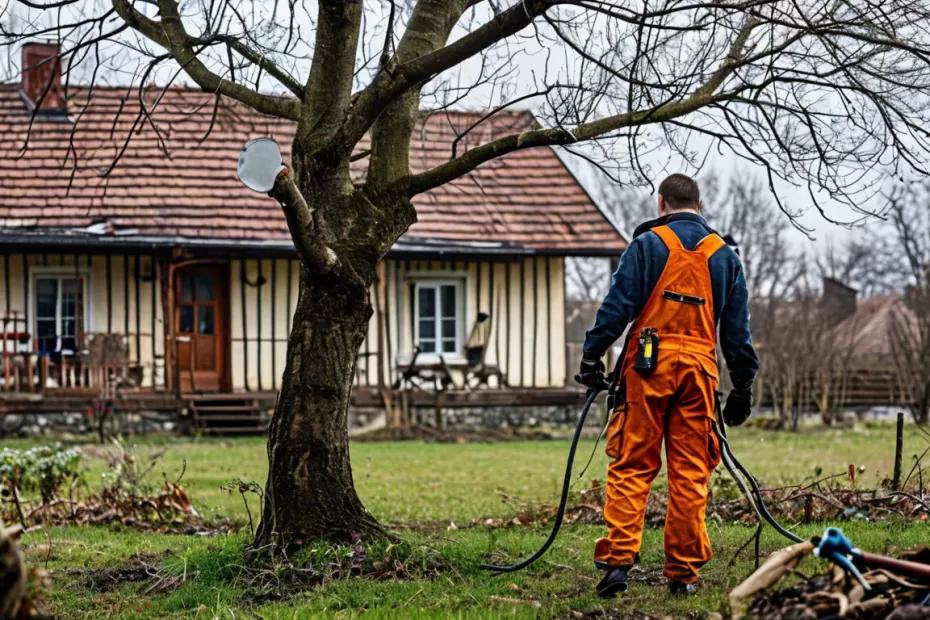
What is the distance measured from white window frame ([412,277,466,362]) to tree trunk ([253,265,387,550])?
15.9m

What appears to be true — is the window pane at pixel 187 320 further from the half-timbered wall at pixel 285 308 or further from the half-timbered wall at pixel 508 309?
the half-timbered wall at pixel 508 309

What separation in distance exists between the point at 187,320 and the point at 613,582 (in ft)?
56.7

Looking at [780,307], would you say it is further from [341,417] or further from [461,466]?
[341,417]

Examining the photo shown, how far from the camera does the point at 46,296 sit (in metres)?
21.0

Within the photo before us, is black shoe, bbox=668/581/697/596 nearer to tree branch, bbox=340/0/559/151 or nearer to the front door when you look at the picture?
tree branch, bbox=340/0/559/151

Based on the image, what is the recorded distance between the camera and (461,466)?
585 inches

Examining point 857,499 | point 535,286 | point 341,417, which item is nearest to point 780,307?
point 535,286

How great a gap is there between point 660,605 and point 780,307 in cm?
2714

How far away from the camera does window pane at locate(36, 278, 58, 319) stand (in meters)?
21.0

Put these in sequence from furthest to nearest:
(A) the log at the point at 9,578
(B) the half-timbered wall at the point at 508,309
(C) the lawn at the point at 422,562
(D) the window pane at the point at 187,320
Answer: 1. (B) the half-timbered wall at the point at 508,309
2. (D) the window pane at the point at 187,320
3. (C) the lawn at the point at 422,562
4. (A) the log at the point at 9,578

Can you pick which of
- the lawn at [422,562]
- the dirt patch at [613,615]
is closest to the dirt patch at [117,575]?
the lawn at [422,562]

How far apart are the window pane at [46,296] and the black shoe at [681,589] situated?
691 inches

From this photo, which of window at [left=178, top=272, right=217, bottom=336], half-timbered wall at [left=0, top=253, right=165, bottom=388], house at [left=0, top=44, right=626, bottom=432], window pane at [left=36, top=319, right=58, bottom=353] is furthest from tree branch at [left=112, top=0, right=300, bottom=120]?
window at [left=178, top=272, right=217, bottom=336]

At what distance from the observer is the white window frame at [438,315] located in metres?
22.4
